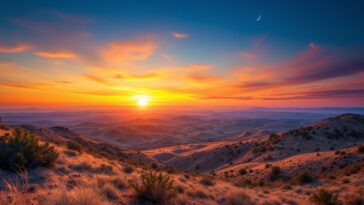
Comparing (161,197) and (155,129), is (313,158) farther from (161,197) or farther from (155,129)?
(155,129)

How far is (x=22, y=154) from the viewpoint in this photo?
6.90m

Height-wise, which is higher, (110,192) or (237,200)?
(110,192)

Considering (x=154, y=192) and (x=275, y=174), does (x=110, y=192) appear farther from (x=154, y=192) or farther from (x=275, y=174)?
(x=275, y=174)

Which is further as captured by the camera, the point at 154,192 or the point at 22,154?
the point at 22,154

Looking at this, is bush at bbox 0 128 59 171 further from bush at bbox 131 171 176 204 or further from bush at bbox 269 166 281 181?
bush at bbox 269 166 281 181

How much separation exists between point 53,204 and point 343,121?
177 ft

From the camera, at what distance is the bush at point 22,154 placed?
6715 mm

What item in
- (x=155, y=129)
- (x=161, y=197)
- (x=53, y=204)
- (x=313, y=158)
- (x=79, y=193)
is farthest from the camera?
(x=155, y=129)

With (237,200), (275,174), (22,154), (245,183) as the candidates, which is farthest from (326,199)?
(275,174)

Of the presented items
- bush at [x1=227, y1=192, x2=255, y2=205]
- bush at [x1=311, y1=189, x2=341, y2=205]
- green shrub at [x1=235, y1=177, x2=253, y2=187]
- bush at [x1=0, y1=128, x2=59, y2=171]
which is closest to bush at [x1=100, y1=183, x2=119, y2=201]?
bush at [x1=0, y1=128, x2=59, y2=171]

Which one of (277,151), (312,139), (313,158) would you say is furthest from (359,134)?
(313,158)

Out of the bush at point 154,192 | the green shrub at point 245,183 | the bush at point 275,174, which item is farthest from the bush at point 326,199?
the bush at point 275,174

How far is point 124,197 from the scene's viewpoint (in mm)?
6176

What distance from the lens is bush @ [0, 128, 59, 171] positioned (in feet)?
22.0
